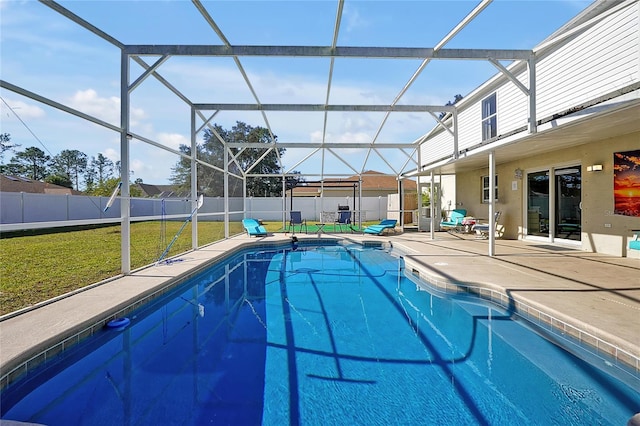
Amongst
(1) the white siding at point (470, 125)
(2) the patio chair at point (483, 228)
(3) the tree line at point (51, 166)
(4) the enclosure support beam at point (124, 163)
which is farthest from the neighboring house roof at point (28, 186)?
(2) the patio chair at point (483, 228)

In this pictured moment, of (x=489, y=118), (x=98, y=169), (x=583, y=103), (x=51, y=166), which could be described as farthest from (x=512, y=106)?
(x=98, y=169)

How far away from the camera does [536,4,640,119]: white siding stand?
4789 mm

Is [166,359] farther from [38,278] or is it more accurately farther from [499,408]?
[38,278]

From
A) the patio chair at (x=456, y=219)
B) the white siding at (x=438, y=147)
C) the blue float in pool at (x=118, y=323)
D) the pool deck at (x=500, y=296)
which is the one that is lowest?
the blue float in pool at (x=118, y=323)

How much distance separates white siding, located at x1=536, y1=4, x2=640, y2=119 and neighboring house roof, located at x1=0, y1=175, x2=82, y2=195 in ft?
25.8

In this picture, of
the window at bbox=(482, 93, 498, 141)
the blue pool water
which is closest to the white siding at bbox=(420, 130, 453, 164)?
the window at bbox=(482, 93, 498, 141)

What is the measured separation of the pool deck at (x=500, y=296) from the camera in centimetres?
275

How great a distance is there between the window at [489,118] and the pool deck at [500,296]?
10.9ft

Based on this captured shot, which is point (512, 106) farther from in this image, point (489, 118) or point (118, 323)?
point (118, 323)

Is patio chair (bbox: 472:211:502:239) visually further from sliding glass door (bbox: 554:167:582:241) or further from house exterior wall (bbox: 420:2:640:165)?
house exterior wall (bbox: 420:2:640:165)

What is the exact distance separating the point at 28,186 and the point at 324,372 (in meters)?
4.21

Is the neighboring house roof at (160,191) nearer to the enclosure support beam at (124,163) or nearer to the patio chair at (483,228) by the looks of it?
the enclosure support beam at (124,163)

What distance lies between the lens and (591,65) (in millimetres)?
5445

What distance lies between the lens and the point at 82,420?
2246mm
